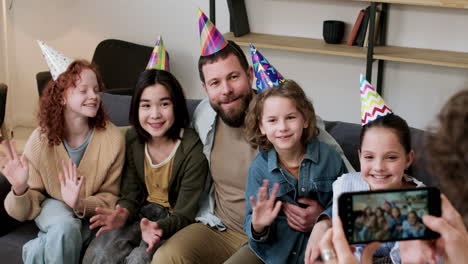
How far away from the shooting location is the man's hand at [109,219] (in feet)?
8.01

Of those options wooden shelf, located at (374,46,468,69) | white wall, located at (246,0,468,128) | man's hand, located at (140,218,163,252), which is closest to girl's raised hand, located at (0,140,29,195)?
man's hand, located at (140,218,163,252)

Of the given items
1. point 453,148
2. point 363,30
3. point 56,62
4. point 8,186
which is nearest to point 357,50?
point 363,30

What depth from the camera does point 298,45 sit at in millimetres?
4164

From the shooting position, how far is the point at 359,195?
4.85 feet

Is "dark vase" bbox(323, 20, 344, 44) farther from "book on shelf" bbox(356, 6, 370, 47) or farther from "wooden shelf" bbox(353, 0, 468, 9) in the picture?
"wooden shelf" bbox(353, 0, 468, 9)

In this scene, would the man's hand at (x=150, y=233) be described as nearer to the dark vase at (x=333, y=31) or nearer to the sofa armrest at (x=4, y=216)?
the sofa armrest at (x=4, y=216)

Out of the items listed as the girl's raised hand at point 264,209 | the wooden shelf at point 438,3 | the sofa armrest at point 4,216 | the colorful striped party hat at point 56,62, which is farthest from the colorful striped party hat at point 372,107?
the wooden shelf at point 438,3

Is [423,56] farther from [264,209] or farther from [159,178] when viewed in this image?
[264,209]

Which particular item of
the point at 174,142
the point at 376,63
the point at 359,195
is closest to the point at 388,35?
the point at 376,63

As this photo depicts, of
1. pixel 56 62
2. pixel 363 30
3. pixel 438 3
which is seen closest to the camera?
pixel 56 62

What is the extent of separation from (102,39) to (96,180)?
7.99 ft

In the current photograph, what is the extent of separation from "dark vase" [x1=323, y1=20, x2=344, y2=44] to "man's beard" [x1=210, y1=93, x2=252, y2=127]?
1.70 meters

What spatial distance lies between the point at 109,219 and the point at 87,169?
0.95ft

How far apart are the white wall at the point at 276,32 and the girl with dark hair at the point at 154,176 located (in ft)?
5.40
